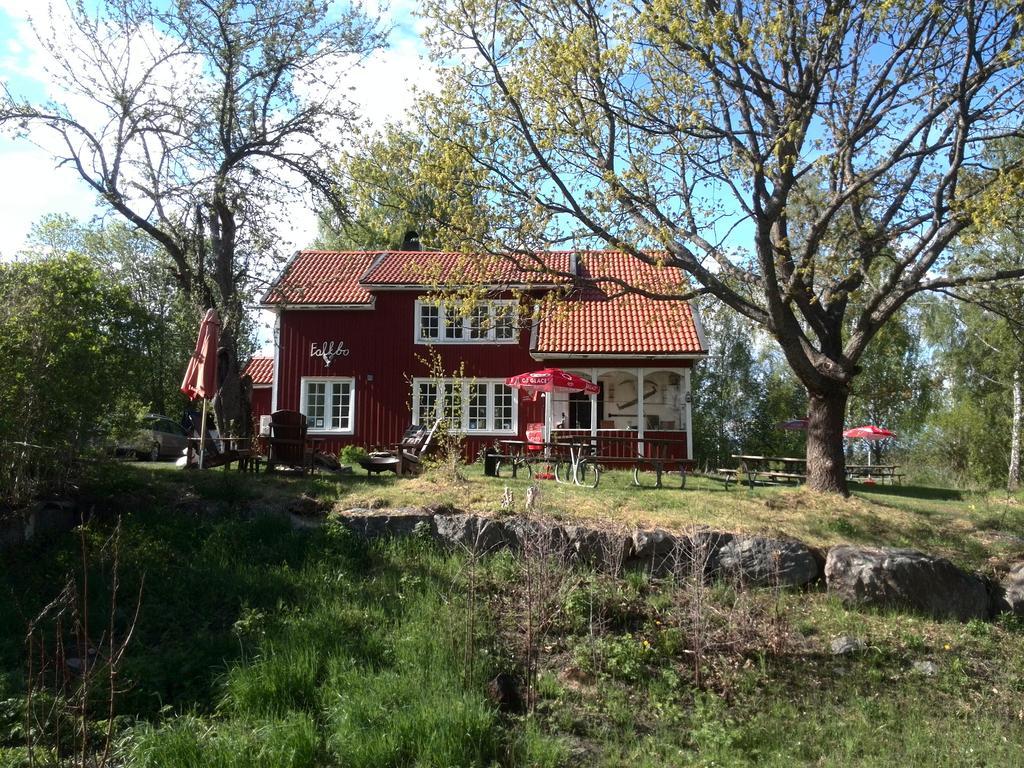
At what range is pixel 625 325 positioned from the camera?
2081cm

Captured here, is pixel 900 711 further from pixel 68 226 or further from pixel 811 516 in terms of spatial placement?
pixel 68 226

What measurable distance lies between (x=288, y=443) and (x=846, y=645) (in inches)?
318

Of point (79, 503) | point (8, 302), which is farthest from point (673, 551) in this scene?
point (8, 302)

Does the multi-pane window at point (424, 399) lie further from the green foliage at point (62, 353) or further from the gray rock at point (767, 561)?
the gray rock at point (767, 561)

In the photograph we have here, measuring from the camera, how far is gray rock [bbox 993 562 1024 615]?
337 inches

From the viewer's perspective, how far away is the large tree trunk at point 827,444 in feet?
37.7

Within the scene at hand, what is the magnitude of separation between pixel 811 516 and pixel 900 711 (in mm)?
3820

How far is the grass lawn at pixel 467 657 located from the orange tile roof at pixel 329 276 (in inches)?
472

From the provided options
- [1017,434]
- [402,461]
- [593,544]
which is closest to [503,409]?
[402,461]

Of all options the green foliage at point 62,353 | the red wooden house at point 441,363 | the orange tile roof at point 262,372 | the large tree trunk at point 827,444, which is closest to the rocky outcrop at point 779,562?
the large tree trunk at point 827,444

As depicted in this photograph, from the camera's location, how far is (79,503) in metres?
9.35

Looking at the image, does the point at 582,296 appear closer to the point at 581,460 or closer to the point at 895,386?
the point at 581,460

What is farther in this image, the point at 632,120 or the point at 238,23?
the point at 238,23

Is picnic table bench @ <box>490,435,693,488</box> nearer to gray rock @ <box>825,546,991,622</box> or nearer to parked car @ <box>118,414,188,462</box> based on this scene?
gray rock @ <box>825,546,991,622</box>
